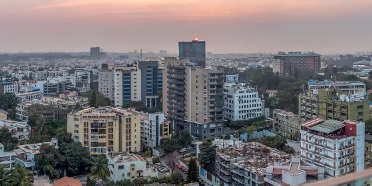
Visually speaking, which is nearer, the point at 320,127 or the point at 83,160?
the point at 320,127

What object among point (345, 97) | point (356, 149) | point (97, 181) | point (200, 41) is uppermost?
point (200, 41)

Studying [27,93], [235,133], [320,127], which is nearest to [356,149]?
[320,127]

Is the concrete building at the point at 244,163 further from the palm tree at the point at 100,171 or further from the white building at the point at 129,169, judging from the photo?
the palm tree at the point at 100,171

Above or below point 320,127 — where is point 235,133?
below

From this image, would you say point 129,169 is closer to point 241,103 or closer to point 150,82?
point 241,103

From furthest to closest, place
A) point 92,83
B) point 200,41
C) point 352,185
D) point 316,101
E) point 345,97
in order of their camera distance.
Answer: point 200,41 < point 92,83 < point 316,101 < point 345,97 < point 352,185

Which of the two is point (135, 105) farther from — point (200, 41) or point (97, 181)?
point (200, 41)
